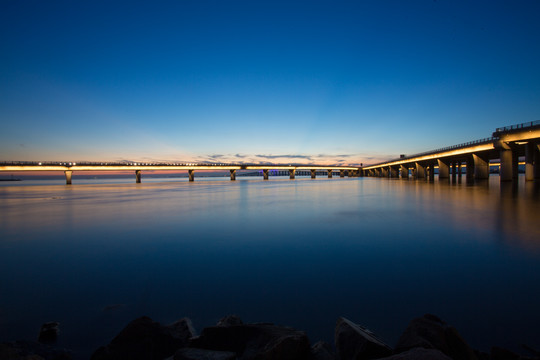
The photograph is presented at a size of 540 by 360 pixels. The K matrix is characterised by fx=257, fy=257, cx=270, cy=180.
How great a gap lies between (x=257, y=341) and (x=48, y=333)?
3.36m

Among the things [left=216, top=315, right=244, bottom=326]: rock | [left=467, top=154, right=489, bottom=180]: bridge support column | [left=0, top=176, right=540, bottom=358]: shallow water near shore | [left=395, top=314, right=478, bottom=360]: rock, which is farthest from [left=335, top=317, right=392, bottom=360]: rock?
[left=467, top=154, right=489, bottom=180]: bridge support column

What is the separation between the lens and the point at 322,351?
11.2 ft

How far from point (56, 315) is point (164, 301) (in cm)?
185

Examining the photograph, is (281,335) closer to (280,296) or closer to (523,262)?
(280,296)

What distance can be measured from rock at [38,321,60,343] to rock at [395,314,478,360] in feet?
16.5

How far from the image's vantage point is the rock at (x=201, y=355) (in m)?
3.13

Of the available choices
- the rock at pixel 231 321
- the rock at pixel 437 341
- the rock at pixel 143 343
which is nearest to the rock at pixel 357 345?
the rock at pixel 437 341

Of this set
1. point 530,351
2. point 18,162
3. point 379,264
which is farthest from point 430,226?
point 18,162

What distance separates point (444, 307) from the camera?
15.0 feet

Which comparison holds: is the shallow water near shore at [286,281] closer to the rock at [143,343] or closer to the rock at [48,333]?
the rock at [48,333]

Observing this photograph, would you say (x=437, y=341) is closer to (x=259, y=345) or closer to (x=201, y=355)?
(x=259, y=345)

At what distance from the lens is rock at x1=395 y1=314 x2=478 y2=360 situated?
3096 mm

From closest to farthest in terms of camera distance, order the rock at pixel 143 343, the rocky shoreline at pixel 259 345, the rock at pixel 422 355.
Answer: the rock at pixel 422 355
the rocky shoreline at pixel 259 345
the rock at pixel 143 343

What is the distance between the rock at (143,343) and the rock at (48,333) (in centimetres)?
110
